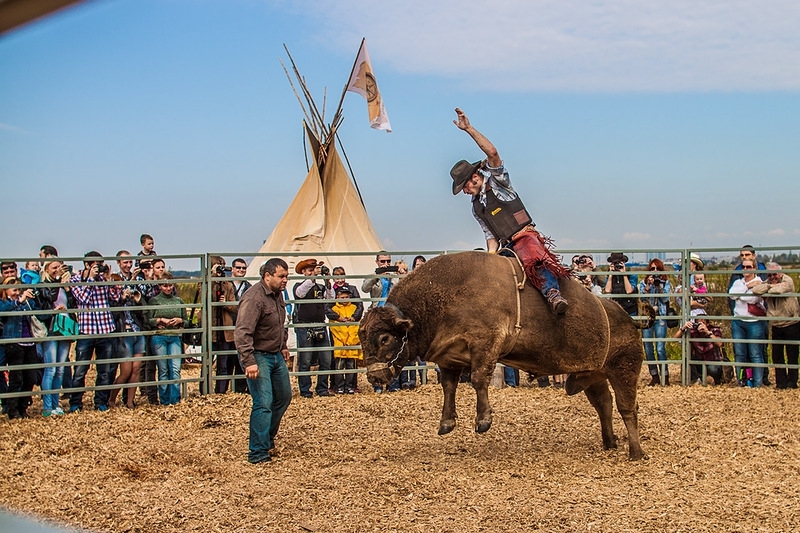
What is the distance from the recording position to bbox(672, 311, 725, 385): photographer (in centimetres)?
1128

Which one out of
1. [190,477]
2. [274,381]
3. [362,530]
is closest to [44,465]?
[190,477]

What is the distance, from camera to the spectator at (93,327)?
31.1ft

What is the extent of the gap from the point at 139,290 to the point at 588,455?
5.86m

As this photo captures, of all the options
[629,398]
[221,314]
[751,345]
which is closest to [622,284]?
[751,345]

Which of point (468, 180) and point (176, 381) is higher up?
point (468, 180)

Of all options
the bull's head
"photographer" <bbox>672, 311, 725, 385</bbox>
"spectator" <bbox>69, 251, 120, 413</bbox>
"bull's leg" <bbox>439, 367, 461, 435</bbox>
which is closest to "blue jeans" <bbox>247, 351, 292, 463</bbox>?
the bull's head

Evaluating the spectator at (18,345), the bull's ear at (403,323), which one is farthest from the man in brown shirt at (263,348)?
the spectator at (18,345)

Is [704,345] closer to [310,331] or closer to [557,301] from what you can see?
[310,331]

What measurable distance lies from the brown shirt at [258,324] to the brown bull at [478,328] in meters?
1.02

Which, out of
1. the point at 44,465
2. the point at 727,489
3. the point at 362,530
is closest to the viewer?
the point at 362,530

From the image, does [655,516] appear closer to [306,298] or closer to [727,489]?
[727,489]

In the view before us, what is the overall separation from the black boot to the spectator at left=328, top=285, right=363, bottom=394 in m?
4.51

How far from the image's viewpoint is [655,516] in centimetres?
520

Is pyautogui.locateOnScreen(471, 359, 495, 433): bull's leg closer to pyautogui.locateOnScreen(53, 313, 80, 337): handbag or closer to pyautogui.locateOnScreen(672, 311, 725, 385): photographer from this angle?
pyautogui.locateOnScreen(53, 313, 80, 337): handbag
